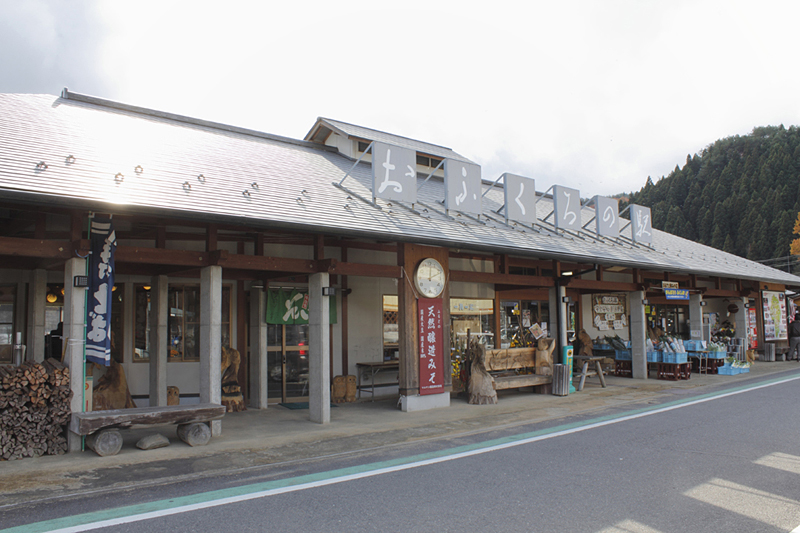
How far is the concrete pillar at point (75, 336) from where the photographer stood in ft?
22.2

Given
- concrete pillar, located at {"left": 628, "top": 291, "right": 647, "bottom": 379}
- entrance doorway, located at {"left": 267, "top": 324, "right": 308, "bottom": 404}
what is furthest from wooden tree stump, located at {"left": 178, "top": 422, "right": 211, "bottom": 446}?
concrete pillar, located at {"left": 628, "top": 291, "right": 647, "bottom": 379}

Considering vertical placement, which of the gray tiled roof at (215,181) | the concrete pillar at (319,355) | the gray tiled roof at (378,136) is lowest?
the concrete pillar at (319,355)

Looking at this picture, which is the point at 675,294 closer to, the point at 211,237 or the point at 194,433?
the point at 211,237

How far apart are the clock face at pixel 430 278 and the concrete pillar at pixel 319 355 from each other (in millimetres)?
2053

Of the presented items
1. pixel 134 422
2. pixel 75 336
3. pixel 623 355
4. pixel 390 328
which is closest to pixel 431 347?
pixel 390 328

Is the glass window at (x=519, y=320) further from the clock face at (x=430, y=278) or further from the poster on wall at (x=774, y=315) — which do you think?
the poster on wall at (x=774, y=315)

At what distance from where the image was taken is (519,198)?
45.5 ft

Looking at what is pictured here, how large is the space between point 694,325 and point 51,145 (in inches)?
728

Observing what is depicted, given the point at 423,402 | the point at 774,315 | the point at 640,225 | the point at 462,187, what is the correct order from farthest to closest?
the point at 774,315
the point at 640,225
the point at 462,187
the point at 423,402

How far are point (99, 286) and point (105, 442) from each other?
2022 mm

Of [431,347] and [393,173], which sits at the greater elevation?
[393,173]

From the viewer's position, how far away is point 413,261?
33.8 ft

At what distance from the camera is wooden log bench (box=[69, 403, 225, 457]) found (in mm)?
6398

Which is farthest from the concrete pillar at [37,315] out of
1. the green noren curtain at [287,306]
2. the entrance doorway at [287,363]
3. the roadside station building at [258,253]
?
the entrance doorway at [287,363]
